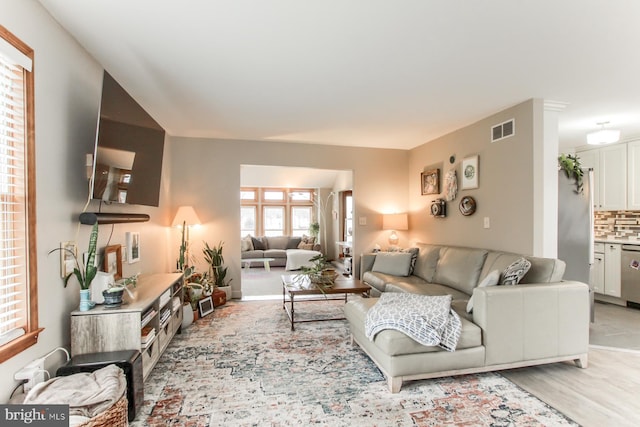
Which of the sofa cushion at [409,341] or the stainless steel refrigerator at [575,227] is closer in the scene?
the sofa cushion at [409,341]

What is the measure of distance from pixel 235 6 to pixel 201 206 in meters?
3.47

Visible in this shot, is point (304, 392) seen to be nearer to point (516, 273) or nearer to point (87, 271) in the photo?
point (87, 271)

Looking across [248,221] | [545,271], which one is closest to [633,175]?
[545,271]

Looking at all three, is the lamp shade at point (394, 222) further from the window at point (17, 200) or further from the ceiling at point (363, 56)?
the window at point (17, 200)

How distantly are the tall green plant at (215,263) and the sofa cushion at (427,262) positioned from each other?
2.75 metres

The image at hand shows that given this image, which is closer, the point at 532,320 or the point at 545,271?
the point at 532,320

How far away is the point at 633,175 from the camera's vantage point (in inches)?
178

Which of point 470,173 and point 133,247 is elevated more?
point 470,173

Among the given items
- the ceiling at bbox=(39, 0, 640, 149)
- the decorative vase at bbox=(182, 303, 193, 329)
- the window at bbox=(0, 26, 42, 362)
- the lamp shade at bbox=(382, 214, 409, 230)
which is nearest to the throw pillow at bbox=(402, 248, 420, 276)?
the lamp shade at bbox=(382, 214, 409, 230)

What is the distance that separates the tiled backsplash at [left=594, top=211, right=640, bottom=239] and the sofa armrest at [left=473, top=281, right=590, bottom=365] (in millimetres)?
3120

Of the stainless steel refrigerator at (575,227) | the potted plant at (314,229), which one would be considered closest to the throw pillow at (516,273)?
the stainless steel refrigerator at (575,227)

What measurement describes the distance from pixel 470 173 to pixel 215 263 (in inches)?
144

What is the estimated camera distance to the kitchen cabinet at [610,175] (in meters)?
4.63

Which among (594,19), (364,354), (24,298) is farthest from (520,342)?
(24,298)
